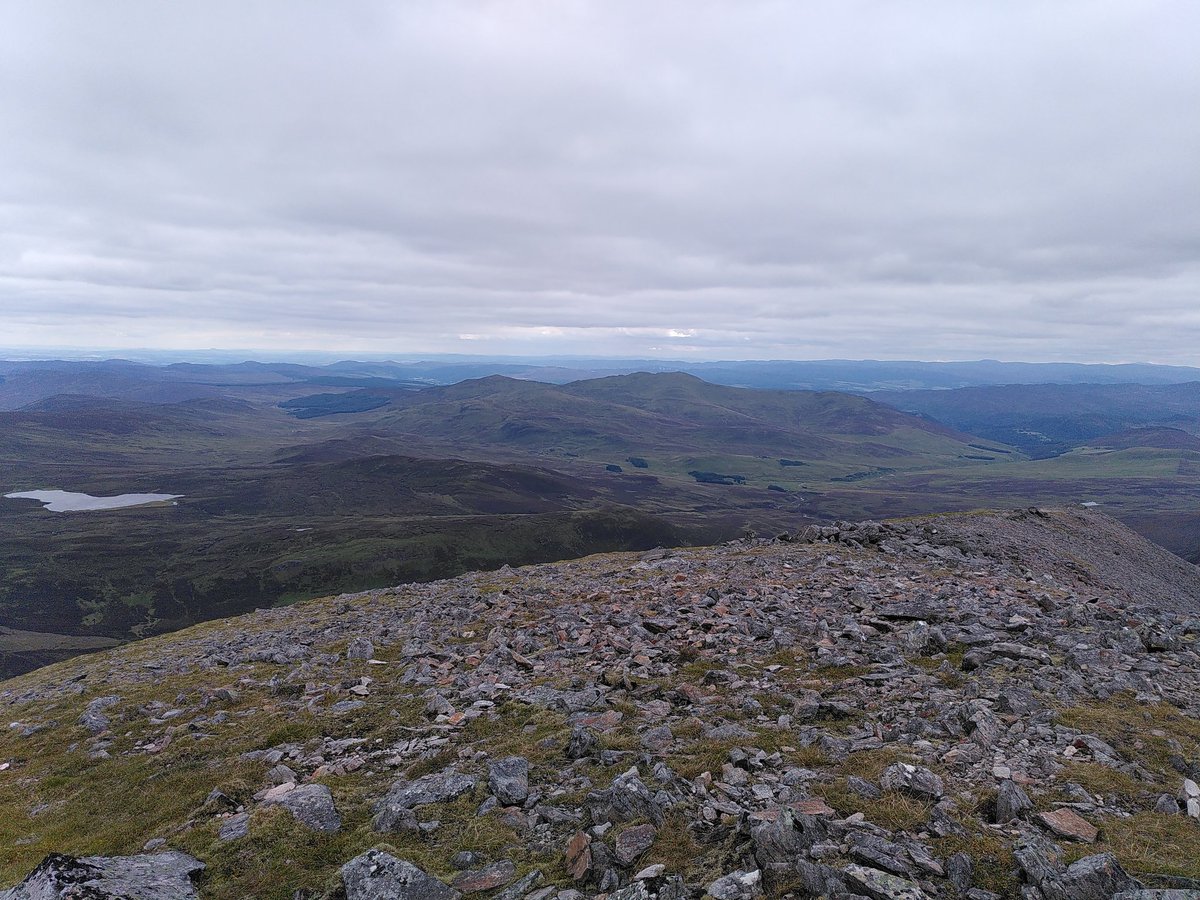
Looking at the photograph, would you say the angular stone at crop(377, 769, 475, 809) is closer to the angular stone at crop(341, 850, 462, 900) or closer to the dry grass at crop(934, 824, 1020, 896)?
the angular stone at crop(341, 850, 462, 900)

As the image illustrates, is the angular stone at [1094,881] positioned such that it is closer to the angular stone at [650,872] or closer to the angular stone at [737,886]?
the angular stone at [737,886]

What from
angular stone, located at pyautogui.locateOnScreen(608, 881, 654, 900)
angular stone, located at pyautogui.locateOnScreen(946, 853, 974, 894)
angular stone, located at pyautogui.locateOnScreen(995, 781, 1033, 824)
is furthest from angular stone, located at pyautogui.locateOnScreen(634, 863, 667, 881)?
angular stone, located at pyautogui.locateOnScreen(995, 781, 1033, 824)

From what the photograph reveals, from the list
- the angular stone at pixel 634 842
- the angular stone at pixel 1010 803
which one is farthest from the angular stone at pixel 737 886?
the angular stone at pixel 1010 803

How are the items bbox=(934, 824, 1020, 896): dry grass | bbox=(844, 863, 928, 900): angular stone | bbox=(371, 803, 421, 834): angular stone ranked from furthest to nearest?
1. bbox=(371, 803, 421, 834): angular stone
2. bbox=(934, 824, 1020, 896): dry grass
3. bbox=(844, 863, 928, 900): angular stone

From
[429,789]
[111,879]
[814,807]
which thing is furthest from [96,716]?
[814,807]

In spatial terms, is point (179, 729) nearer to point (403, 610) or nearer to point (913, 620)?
point (403, 610)
